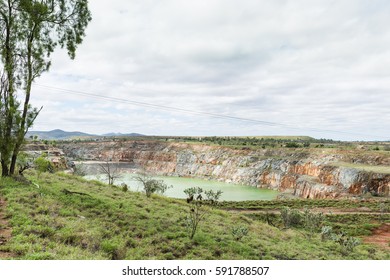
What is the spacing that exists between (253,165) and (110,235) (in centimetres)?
7022

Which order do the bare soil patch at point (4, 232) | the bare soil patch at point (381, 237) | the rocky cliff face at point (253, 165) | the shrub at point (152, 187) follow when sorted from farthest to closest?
the rocky cliff face at point (253, 165)
the shrub at point (152, 187)
the bare soil patch at point (381, 237)
the bare soil patch at point (4, 232)

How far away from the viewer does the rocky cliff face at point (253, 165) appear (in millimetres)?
52125

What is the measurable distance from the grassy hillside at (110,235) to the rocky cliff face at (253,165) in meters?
38.2

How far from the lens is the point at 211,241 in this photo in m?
12.9

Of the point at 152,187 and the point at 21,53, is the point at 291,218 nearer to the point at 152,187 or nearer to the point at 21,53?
the point at 152,187

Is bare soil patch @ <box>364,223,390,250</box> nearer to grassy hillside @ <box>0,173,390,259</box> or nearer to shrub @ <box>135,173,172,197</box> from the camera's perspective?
grassy hillside @ <box>0,173,390,259</box>

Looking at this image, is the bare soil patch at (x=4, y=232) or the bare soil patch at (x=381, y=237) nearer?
the bare soil patch at (x=4, y=232)

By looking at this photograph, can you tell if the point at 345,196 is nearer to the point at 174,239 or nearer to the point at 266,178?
the point at 266,178

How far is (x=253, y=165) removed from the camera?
257 ft

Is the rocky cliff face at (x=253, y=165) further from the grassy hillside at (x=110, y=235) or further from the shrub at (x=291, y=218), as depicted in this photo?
the grassy hillside at (x=110, y=235)

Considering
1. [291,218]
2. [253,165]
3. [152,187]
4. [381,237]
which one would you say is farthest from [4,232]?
[253,165]

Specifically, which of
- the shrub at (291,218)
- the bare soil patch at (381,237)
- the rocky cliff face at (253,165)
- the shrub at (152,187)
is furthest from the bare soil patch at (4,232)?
the rocky cliff face at (253,165)

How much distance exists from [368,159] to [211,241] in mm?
57657
